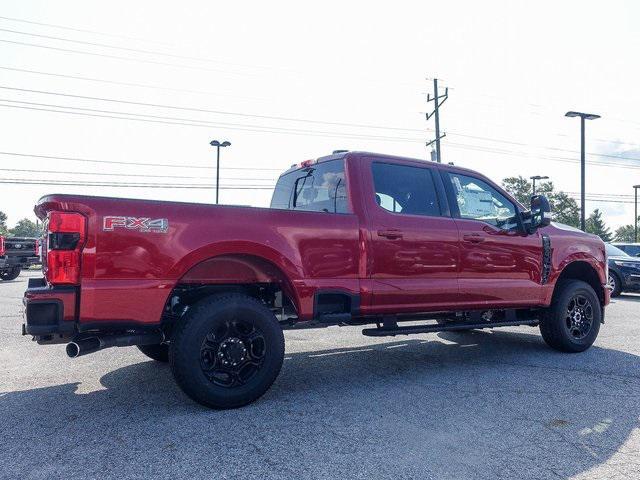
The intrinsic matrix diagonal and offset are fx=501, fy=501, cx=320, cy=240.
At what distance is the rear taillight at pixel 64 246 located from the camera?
10.4 feet

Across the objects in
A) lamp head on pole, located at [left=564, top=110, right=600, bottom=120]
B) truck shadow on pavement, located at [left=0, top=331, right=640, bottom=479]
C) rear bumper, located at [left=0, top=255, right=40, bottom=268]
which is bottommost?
truck shadow on pavement, located at [left=0, top=331, right=640, bottom=479]

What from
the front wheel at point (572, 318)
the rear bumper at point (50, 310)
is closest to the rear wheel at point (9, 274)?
the rear bumper at point (50, 310)

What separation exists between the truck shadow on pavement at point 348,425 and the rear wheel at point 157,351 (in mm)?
156

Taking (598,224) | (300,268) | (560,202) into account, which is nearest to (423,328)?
(300,268)

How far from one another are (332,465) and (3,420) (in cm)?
233

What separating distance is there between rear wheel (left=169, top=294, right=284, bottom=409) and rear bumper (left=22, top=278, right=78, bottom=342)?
0.70 meters

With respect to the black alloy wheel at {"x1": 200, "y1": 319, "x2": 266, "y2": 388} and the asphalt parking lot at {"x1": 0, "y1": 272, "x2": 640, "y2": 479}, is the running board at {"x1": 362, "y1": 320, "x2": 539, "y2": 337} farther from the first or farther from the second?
the black alloy wheel at {"x1": 200, "y1": 319, "x2": 266, "y2": 388}

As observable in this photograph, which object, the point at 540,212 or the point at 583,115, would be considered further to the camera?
the point at 583,115

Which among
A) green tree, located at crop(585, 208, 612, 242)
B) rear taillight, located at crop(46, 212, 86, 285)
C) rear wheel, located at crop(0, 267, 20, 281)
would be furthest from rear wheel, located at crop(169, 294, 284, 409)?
green tree, located at crop(585, 208, 612, 242)

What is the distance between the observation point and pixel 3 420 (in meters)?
3.42

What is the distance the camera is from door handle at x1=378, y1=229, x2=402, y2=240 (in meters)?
4.42

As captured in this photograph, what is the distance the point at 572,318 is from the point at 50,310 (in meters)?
5.44

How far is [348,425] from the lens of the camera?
11.1 ft

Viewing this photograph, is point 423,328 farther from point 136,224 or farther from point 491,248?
point 136,224
